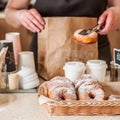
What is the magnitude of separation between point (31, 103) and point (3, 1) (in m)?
1.91

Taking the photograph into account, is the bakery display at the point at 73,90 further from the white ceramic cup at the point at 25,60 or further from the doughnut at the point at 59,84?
the white ceramic cup at the point at 25,60

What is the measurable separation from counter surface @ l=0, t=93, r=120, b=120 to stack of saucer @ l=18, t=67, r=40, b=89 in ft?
0.12

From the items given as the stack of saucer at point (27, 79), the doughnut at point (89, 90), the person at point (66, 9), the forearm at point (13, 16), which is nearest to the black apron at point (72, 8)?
the person at point (66, 9)

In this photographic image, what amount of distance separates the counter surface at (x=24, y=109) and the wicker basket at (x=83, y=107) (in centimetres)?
1

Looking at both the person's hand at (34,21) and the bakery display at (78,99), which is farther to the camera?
the person's hand at (34,21)

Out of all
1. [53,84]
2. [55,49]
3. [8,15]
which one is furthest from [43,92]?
[8,15]

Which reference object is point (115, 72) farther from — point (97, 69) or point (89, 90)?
point (89, 90)

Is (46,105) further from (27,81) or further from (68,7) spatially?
(68,7)

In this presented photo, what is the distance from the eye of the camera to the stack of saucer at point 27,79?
115 cm

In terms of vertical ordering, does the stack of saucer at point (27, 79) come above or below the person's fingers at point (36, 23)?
below

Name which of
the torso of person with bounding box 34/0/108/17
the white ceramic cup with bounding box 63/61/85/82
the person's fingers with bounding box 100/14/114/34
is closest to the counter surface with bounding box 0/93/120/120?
the white ceramic cup with bounding box 63/61/85/82

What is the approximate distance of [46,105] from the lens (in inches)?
37.4

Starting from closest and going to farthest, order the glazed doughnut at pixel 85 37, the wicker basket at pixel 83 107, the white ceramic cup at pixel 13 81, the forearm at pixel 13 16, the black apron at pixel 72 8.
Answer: the wicker basket at pixel 83 107 → the white ceramic cup at pixel 13 81 → the glazed doughnut at pixel 85 37 → the forearm at pixel 13 16 → the black apron at pixel 72 8

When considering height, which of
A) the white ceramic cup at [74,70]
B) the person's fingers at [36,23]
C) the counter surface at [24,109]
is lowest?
the counter surface at [24,109]
